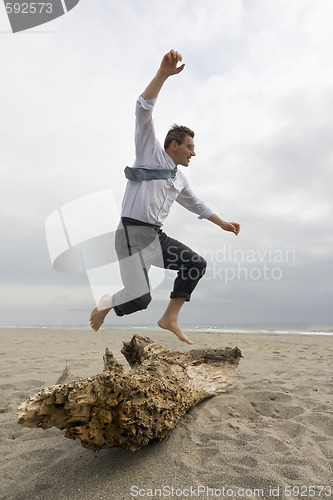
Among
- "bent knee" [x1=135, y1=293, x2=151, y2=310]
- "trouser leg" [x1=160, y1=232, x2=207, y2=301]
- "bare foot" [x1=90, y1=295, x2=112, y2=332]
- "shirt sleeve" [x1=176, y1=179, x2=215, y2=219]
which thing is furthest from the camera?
"shirt sleeve" [x1=176, y1=179, x2=215, y2=219]

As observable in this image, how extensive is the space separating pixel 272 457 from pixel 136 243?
2.00 meters

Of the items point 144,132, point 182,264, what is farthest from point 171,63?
point 182,264

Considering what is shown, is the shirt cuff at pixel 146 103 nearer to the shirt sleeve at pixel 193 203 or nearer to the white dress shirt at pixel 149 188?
the white dress shirt at pixel 149 188

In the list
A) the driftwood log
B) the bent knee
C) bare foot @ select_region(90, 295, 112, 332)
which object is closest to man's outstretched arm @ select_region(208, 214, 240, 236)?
the bent knee

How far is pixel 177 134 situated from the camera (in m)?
3.70

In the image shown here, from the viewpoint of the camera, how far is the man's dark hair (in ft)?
12.1

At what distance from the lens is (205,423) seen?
251 centimetres

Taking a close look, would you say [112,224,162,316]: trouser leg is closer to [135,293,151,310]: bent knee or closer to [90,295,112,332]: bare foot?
[135,293,151,310]: bent knee

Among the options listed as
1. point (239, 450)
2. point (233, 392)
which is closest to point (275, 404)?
point (233, 392)

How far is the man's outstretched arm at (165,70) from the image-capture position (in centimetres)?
269

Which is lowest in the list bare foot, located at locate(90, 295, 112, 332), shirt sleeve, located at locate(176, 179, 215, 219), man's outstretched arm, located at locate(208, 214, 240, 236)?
bare foot, located at locate(90, 295, 112, 332)

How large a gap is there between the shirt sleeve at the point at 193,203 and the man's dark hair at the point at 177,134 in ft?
1.76

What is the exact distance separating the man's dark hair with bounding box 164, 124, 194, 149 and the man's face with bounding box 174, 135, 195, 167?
38 millimetres

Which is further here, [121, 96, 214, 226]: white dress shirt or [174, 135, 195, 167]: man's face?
[174, 135, 195, 167]: man's face
